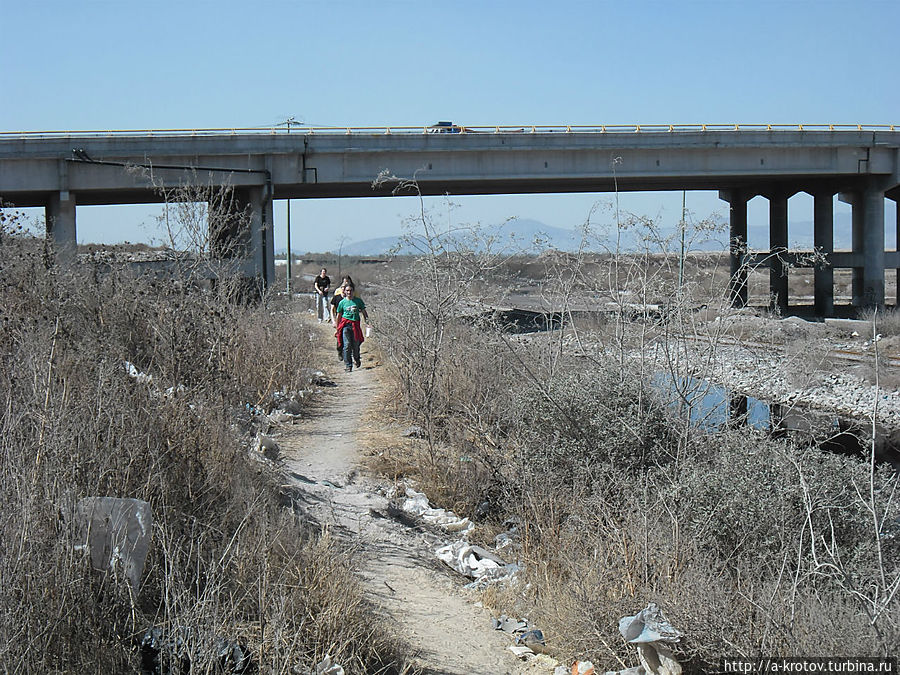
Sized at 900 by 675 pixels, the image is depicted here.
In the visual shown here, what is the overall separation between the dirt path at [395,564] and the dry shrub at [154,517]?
1.68 ft

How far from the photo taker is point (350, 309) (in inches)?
617

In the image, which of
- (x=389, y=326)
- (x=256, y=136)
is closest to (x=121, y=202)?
(x=256, y=136)

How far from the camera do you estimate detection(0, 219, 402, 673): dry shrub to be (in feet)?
12.5

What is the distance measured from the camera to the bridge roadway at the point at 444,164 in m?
30.7

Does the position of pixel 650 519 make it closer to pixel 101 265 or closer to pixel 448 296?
pixel 448 296

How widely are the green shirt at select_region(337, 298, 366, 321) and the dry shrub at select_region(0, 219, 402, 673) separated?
768cm

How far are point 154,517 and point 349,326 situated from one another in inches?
446

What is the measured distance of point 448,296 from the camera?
33.2ft

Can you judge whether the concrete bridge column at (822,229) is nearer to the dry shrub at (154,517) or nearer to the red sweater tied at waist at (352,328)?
the red sweater tied at waist at (352,328)

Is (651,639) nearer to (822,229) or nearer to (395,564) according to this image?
(395,564)

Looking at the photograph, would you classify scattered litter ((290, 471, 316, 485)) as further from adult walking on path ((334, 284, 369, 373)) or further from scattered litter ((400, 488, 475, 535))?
adult walking on path ((334, 284, 369, 373))

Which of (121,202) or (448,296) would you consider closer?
(448,296)

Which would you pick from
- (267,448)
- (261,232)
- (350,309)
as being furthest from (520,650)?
(261,232)

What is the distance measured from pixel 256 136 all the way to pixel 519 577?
94.6 feet
